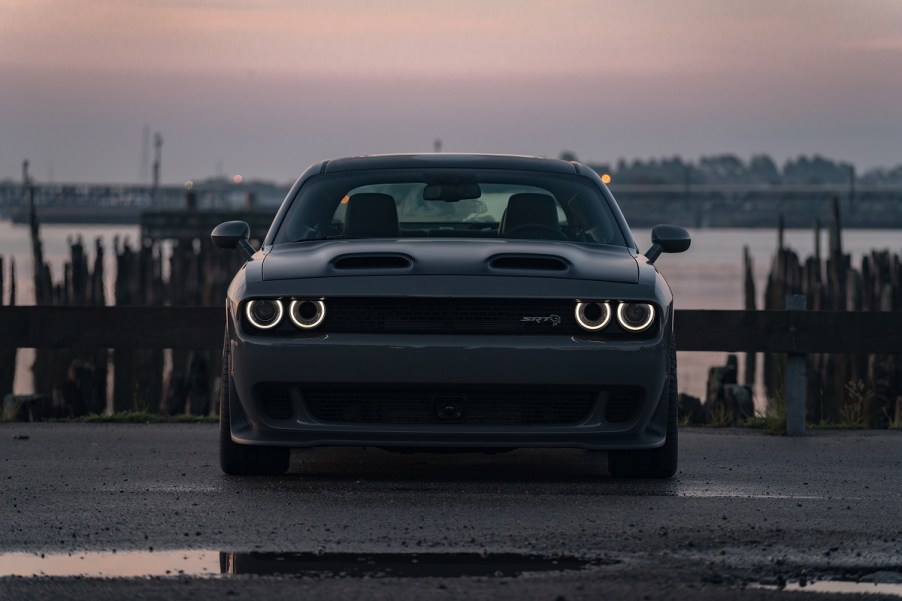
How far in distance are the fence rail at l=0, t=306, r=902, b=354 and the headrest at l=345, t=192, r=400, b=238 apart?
259 centimetres

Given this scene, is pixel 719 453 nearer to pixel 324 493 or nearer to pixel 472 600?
pixel 324 493

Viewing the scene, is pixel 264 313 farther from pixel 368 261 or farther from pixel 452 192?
pixel 452 192

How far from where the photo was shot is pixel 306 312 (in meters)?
7.65

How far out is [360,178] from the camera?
927 cm

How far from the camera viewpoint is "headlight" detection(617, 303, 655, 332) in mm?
7656

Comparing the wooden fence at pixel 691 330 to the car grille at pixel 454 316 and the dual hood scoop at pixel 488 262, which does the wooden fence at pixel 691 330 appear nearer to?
the dual hood scoop at pixel 488 262

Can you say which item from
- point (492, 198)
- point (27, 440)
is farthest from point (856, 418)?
point (27, 440)

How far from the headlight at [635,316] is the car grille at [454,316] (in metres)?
0.22

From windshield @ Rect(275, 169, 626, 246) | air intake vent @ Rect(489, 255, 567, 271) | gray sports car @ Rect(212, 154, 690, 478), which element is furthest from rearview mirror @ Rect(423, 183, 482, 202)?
air intake vent @ Rect(489, 255, 567, 271)

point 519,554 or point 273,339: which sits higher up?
point 273,339

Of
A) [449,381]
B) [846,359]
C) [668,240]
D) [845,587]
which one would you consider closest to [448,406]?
[449,381]

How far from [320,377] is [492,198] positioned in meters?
2.59

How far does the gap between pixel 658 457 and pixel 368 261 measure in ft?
5.45

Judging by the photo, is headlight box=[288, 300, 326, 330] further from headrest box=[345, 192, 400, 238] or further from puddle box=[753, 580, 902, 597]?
puddle box=[753, 580, 902, 597]
